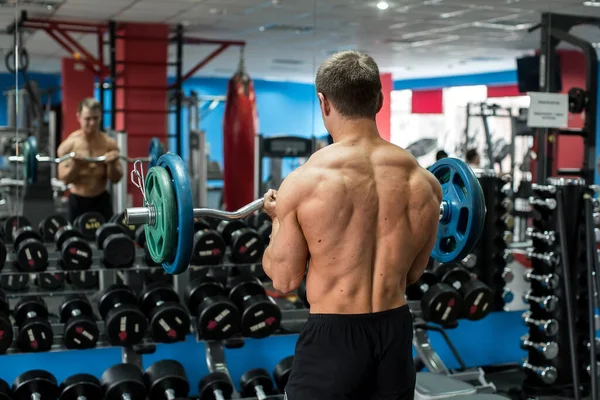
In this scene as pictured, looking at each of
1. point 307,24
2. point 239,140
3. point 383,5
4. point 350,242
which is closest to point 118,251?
point 239,140

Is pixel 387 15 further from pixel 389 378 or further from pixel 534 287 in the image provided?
pixel 389 378

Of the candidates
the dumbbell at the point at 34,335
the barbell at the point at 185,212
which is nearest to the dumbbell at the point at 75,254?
the dumbbell at the point at 34,335

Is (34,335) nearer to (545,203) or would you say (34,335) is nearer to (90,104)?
(90,104)

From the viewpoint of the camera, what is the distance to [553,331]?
11.2 feet

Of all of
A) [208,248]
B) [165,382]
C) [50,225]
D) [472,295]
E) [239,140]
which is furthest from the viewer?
[239,140]

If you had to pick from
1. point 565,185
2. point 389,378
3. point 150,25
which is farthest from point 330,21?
point 389,378

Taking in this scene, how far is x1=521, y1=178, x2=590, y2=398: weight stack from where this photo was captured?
3.38 m

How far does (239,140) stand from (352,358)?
10.1ft

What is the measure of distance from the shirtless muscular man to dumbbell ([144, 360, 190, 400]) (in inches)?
52.5

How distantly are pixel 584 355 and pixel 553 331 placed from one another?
19 cm

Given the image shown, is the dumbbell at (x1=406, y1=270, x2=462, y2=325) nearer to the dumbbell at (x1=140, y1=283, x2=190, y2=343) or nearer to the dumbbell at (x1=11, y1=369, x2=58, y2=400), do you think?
the dumbbell at (x1=140, y1=283, x2=190, y2=343)

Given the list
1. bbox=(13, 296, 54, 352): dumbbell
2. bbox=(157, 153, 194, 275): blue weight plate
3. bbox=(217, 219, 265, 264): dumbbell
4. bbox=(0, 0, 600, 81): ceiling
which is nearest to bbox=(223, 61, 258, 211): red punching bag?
bbox=(0, 0, 600, 81): ceiling

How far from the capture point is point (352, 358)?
1619mm

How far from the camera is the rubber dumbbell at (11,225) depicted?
12.0ft
